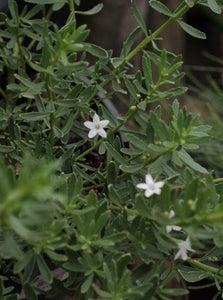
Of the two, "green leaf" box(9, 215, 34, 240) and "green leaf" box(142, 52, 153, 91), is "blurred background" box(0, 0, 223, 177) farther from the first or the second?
"green leaf" box(9, 215, 34, 240)

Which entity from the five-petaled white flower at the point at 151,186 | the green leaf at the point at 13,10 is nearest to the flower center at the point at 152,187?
the five-petaled white flower at the point at 151,186

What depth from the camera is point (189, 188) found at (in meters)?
0.53

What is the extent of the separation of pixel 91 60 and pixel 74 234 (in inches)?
40.2

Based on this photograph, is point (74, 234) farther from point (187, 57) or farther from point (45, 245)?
point (187, 57)

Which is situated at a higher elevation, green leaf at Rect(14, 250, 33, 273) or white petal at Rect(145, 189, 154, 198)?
white petal at Rect(145, 189, 154, 198)

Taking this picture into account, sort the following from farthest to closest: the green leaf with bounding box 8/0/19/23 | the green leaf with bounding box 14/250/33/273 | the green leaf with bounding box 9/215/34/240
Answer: the green leaf with bounding box 8/0/19/23 → the green leaf with bounding box 14/250/33/273 → the green leaf with bounding box 9/215/34/240

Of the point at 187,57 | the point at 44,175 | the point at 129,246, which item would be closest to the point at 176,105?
→ the point at 129,246

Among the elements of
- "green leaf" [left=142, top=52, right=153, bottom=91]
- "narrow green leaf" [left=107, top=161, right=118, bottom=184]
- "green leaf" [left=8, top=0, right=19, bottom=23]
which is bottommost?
"narrow green leaf" [left=107, top=161, right=118, bottom=184]

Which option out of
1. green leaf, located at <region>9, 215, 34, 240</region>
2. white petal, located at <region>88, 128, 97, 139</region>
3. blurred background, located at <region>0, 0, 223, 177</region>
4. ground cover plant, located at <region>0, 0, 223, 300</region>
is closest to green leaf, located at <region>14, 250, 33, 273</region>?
ground cover plant, located at <region>0, 0, 223, 300</region>

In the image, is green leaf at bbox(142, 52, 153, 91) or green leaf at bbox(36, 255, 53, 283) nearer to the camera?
green leaf at bbox(36, 255, 53, 283)

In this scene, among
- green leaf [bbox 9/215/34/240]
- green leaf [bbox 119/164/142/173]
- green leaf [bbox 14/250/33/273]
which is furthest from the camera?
green leaf [bbox 119/164/142/173]

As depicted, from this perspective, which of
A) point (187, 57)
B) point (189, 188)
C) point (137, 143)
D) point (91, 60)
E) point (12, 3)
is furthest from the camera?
point (187, 57)

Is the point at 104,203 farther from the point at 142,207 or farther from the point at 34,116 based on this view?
the point at 34,116

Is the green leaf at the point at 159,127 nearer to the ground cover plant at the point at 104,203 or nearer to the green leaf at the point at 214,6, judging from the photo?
the ground cover plant at the point at 104,203
